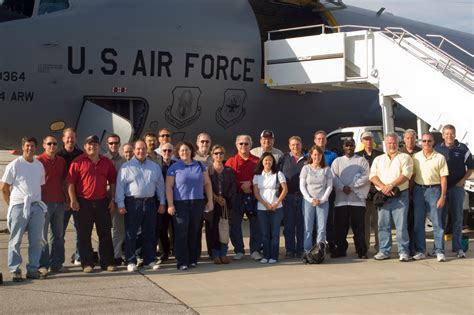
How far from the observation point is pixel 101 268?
9141 millimetres

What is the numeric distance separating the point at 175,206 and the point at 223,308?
2486mm

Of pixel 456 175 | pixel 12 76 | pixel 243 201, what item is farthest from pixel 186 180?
pixel 12 76

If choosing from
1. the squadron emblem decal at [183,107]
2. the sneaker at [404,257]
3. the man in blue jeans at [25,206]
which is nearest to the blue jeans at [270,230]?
the sneaker at [404,257]

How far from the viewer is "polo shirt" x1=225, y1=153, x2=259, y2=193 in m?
9.95

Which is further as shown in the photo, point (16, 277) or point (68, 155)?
point (68, 155)

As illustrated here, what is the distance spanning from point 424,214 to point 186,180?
3.34 m

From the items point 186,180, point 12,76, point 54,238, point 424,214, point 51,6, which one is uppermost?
point 51,6

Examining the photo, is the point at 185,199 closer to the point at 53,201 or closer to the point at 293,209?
the point at 53,201

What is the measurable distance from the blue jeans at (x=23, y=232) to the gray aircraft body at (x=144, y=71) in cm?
349

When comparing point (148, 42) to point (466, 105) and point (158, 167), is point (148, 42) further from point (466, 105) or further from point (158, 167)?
point (466, 105)

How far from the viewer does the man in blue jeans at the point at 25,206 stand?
27.6 feet

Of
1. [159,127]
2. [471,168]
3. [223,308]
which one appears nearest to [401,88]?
[471,168]

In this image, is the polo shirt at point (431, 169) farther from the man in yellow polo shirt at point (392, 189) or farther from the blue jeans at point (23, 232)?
the blue jeans at point (23, 232)

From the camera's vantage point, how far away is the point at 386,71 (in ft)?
41.2
